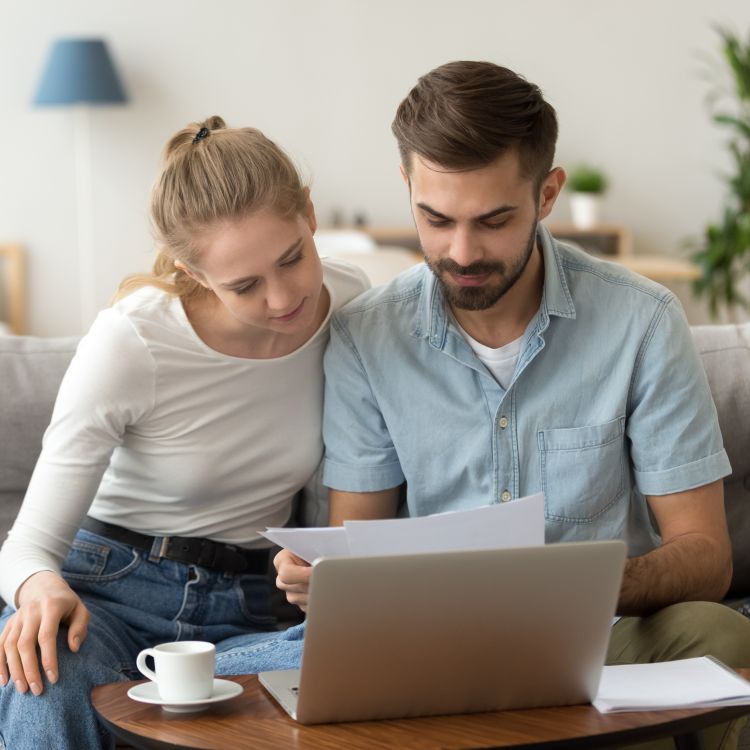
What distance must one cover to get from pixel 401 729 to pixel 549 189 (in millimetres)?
793

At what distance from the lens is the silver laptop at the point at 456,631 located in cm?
106

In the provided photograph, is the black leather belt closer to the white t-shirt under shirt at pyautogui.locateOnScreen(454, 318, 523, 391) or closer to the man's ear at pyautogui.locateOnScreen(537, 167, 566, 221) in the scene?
the white t-shirt under shirt at pyautogui.locateOnScreen(454, 318, 523, 391)

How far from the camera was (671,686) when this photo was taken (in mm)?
1192

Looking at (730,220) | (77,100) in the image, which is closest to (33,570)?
(77,100)

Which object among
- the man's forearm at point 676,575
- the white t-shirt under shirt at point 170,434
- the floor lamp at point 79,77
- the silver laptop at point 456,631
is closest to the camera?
the silver laptop at point 456,631

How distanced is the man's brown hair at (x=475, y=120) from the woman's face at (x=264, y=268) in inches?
7.7

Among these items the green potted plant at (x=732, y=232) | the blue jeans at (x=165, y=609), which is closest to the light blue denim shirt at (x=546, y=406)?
the blue jeans at (x=165, y=609)

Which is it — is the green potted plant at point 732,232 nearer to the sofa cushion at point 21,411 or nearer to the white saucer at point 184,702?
the sofa cushion at point 21,411

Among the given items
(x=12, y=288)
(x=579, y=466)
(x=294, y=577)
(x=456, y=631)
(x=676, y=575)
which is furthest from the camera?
(x=12, y=288)

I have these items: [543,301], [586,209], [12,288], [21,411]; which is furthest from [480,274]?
[12,288]

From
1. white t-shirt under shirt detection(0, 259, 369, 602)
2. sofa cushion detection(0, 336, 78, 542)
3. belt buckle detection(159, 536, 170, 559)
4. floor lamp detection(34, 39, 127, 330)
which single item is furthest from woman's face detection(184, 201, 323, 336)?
floor lamp detection(34, 39, 127, 330)

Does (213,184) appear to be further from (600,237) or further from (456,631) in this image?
(600,237)

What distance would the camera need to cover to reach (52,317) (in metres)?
5.45

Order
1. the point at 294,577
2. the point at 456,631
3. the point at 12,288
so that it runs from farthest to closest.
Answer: the point at 12,288 < the point at 294,577 < the point at 456,631
